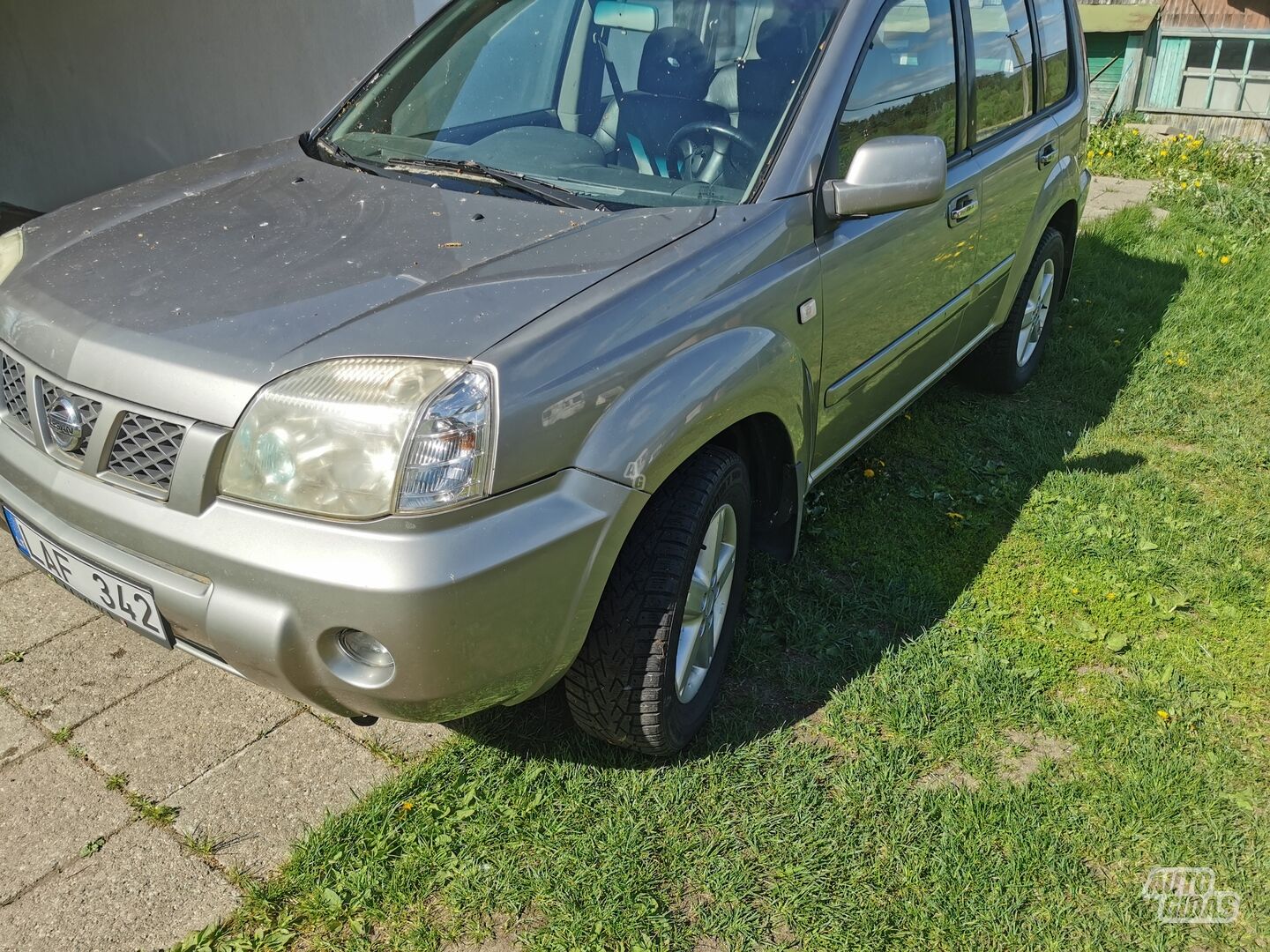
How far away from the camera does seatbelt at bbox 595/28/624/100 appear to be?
9.10 ft

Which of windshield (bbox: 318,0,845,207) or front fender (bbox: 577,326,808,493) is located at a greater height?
windshield (bbox: 318,0,845,207)

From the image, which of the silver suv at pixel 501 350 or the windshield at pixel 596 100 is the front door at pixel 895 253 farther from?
the windshield at pixel 596 100

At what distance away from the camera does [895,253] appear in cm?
288

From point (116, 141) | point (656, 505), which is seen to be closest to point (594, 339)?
point (656, 505)

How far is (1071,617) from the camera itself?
10.1ft

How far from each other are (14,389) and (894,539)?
8.36 feet

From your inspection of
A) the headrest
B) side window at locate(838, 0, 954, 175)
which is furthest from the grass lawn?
the headrest

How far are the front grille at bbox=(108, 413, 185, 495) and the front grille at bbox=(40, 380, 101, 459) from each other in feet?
0.24

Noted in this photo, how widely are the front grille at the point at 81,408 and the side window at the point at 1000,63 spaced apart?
2.82 metres

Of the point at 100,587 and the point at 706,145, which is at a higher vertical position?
the point at 706,145

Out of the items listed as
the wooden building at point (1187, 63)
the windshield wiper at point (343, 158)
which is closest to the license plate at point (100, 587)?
the windshield wiper at point (343, 158)

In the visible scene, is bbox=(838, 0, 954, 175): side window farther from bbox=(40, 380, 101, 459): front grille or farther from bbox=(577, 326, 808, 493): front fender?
bbox=(40, 380, 101, 459): front grille

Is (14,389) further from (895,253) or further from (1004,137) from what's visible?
(1004,137)

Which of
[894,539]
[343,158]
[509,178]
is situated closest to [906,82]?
[509,178]
